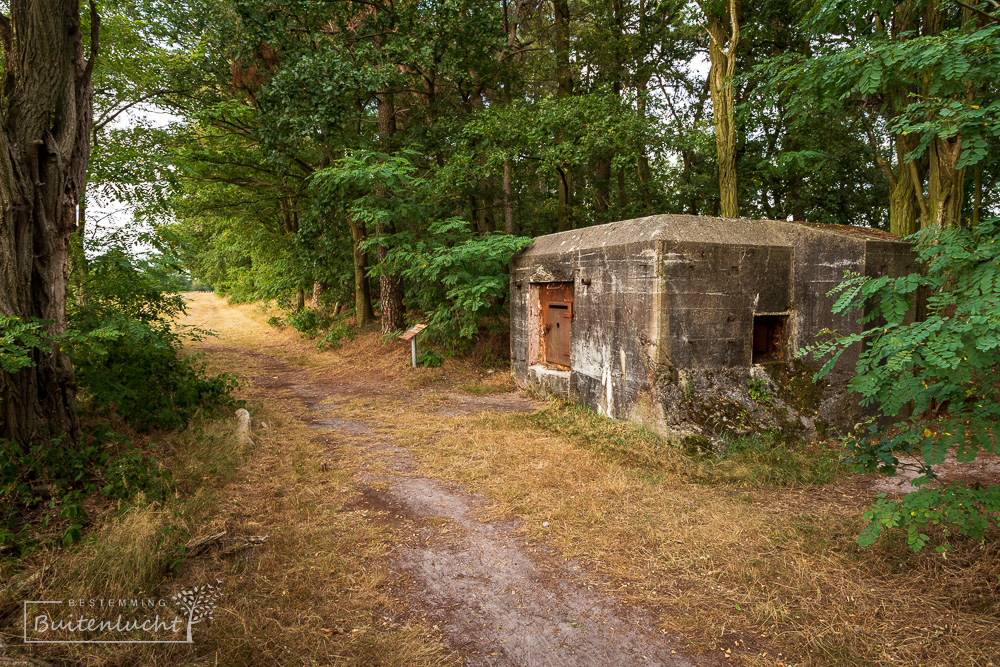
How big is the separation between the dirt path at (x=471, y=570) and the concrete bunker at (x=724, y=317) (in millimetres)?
2299

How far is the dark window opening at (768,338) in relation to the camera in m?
6.36

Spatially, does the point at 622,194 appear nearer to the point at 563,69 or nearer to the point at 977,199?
the point at 563,69

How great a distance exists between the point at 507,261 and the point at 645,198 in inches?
228

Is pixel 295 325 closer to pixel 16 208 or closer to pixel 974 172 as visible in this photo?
pixel 16 208

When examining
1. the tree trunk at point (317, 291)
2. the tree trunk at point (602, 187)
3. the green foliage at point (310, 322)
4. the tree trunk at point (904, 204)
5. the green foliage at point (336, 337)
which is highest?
the tree trunk at point (602, 187)

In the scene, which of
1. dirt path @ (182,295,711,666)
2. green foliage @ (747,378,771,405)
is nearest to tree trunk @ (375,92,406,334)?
dirt path @ (182,295,711,666)

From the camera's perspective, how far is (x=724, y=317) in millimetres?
5977

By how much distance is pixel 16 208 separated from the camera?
3.71 meters

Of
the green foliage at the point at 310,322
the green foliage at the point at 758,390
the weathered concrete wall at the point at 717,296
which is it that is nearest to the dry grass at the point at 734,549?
the green foliage at the point at 758,390

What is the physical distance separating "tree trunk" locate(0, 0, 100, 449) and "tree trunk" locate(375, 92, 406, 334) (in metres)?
6.96

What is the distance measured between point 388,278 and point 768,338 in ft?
27.7

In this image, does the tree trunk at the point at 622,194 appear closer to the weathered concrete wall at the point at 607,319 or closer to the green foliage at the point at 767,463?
the weathered concrete wall at the point at 607,319

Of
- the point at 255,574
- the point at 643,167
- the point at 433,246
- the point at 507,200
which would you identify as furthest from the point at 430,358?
the point at 643,167

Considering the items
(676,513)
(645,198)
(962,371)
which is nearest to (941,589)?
(962,371)
